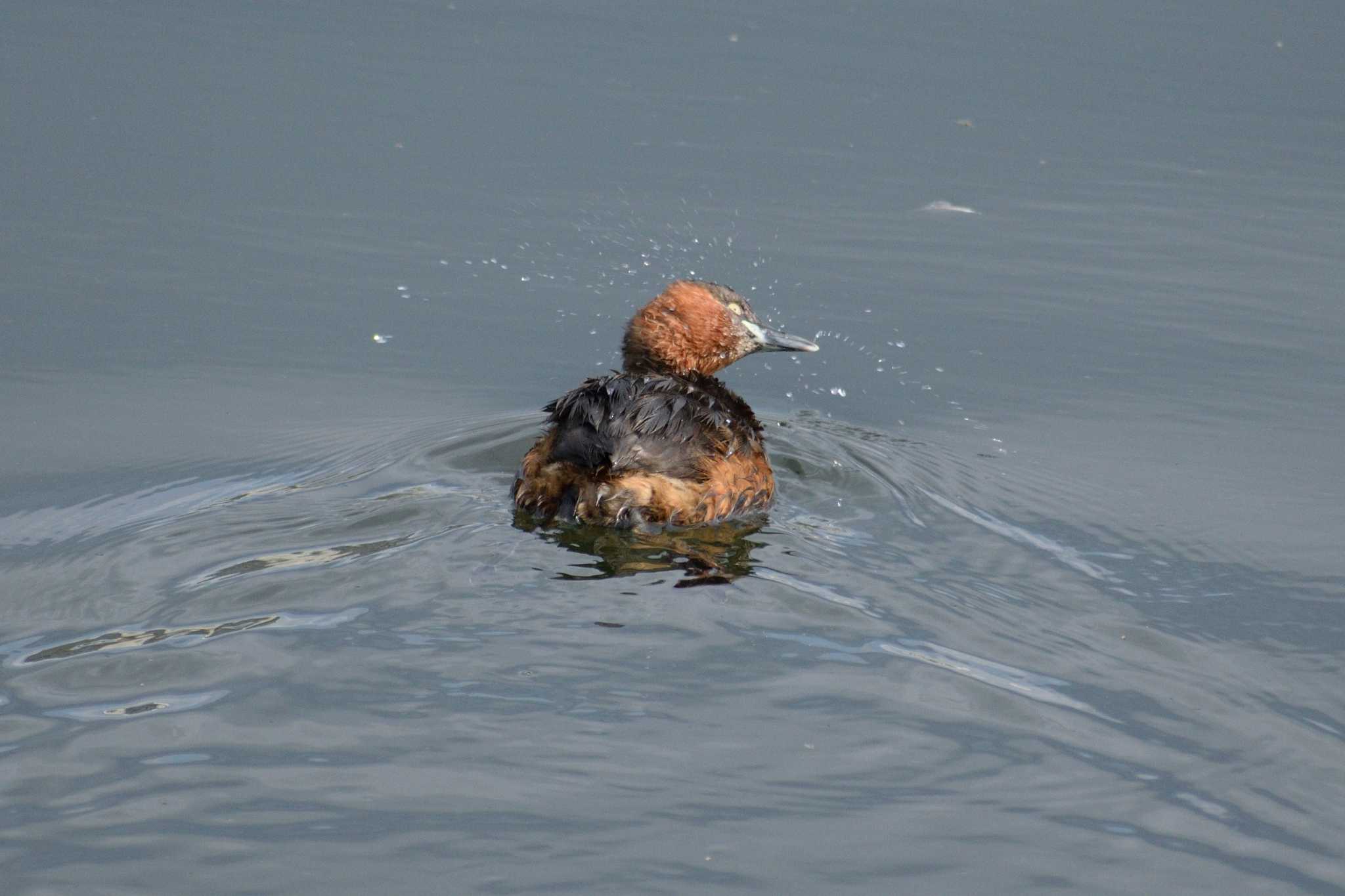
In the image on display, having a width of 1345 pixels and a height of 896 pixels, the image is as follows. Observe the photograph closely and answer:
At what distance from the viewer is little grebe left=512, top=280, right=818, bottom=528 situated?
713 cm

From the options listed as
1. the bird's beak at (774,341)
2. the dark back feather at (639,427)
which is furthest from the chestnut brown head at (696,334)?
the dark back feather at (639,427)

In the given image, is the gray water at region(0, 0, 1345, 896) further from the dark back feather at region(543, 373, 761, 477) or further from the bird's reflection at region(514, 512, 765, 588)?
the dark back feather at region(543, 373, 761, 477)

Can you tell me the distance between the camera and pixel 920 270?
10328 mm

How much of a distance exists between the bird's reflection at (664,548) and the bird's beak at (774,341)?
1545 millimetres

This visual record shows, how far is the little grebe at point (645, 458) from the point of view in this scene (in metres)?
7.13

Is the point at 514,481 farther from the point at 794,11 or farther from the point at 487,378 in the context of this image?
the point at 794,11

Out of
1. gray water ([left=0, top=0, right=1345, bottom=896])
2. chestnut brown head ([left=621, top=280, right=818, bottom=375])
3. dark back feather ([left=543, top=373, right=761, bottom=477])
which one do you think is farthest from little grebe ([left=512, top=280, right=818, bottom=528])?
chestnut brown head ([left=621, top=280, right=818, bottom=375])

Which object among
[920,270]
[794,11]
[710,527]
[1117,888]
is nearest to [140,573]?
[710,527]

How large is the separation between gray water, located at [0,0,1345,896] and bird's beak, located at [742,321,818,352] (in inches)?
13.9

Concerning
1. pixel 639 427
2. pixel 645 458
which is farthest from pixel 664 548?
pixel 639 427

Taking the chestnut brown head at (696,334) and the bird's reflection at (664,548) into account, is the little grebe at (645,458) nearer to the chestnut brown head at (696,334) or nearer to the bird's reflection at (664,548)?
the bird's reflection at (664,548)

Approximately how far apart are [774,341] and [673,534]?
1.84 m

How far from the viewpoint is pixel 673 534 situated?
719cm

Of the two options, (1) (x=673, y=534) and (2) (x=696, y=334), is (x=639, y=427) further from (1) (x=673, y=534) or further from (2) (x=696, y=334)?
(2) (x=696, y=334)
